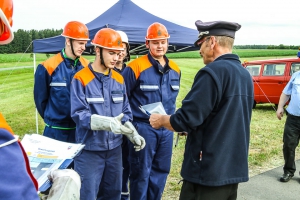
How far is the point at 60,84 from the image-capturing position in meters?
3.56

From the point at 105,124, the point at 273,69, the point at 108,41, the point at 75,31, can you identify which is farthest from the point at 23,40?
the point at 105,124

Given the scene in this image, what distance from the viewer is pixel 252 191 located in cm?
472

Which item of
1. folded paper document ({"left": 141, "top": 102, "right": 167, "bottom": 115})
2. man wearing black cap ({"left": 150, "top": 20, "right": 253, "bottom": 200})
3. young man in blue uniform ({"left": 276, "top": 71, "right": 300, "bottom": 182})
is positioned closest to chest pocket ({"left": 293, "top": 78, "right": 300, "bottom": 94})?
young man in blue uniform ({"left": 276, "top": 71, "right": 300, "bottom": 182})

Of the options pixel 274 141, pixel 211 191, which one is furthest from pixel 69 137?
pixel 274 141

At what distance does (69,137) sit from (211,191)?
80.4 inches

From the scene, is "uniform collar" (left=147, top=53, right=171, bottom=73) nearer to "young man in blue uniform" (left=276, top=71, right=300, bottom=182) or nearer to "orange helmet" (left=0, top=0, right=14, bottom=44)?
"young man in blue uniform" (left=276, top=71, right=300, bottom=182)

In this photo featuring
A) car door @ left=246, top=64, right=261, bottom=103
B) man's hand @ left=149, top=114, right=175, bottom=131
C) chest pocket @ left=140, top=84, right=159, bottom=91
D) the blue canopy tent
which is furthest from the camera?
car door @ left=246, top=64, right=261, bottom=103

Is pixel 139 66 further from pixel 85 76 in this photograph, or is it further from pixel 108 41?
pixel 85 76

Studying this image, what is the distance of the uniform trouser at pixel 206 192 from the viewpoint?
7.59ft

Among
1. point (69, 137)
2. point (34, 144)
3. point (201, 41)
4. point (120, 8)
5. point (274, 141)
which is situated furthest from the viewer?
point (274, 141)

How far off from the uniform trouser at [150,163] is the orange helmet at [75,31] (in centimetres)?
126

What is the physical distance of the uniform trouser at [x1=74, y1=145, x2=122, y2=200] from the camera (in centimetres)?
307

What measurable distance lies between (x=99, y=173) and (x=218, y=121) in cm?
150

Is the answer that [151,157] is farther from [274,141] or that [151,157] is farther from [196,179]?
[274,141]
